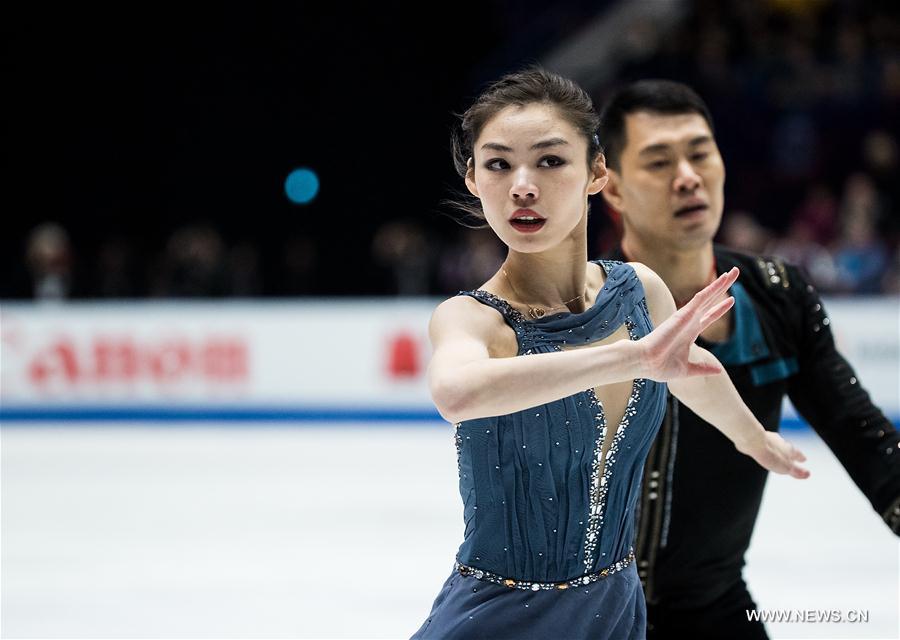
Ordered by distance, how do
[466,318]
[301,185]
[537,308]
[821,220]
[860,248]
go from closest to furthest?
[466,318] < [537,308] < [860,248] < [821,220] < [301,185]

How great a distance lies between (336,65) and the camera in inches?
587

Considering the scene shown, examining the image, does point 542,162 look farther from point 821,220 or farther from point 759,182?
point 759,182

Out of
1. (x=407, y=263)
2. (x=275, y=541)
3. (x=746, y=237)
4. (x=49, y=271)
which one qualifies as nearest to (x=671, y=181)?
(x=275, y=541)

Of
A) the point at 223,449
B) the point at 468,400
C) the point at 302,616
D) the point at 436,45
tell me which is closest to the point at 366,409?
the point at 223,449

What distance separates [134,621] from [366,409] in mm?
5615

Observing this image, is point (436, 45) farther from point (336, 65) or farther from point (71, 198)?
point (71, 198)

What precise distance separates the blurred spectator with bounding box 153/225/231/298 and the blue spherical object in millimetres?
3072

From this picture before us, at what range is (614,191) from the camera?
120 inches

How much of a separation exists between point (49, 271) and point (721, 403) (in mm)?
9404

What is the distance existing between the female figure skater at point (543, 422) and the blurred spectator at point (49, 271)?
9.31 meters

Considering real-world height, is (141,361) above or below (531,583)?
above

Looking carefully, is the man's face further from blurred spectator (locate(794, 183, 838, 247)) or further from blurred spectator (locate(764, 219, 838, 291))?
blurred spectator (locate(794, 183, 838, 247))

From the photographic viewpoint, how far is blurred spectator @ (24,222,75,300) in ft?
34.9

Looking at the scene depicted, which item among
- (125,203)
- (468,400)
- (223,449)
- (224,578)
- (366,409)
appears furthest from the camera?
(125,203)
